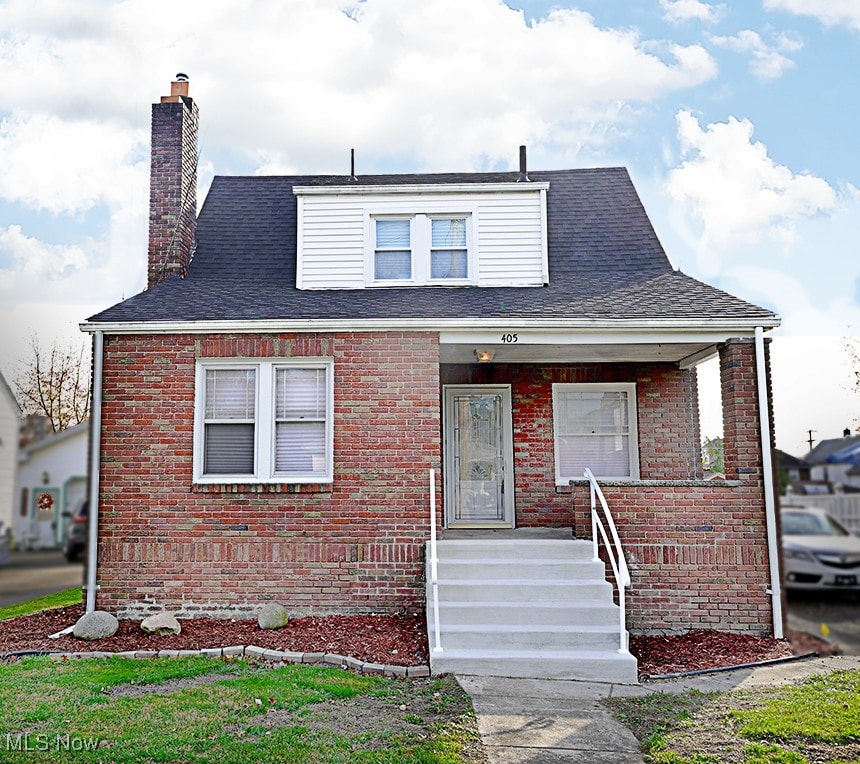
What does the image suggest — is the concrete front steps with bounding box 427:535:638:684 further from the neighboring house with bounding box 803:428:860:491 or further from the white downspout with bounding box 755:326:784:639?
the neighboring house with bounding box 803:428:860:491

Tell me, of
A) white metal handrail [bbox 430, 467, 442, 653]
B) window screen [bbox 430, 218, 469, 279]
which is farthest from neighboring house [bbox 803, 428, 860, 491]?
window screen [bbox 430, 218, 469, 279]

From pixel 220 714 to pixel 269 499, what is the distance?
3.61 meters

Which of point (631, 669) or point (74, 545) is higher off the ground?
point (74, 545)

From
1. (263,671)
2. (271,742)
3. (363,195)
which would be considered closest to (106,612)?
(263,671)

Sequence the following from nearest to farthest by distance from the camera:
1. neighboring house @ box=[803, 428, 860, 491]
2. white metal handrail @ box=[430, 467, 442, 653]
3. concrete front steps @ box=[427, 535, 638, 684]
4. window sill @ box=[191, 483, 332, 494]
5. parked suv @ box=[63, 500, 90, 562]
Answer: parked suv @ box=[63, 500, 90, 562]
neighboring house @ box=[803, 428, 860, 491]
concrete front steps @ box=[427, 535, 638, 684]
white metal handrail @ box=[430, 467, 442, 653]
window sill @ box=[191, 483, 332, 494]

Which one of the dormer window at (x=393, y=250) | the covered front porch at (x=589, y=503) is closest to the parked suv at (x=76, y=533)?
the covered front porch at (x=589, y=503)

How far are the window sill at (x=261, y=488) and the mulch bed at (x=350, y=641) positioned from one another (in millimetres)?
1454

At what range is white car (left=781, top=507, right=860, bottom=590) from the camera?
1.27m

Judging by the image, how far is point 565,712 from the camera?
574cm

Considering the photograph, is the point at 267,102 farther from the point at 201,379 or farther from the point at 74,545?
the point at 74,545

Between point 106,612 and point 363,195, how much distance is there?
6.33 meters

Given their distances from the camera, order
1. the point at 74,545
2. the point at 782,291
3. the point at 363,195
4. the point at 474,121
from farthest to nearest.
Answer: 1. the point at 474,121
2. the point at 363,195
3. the point at 782,291
4. the point at 74,545

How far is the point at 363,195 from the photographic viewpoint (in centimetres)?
1070

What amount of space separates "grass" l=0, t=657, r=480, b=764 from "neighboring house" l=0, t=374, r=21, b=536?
4.28 metres
